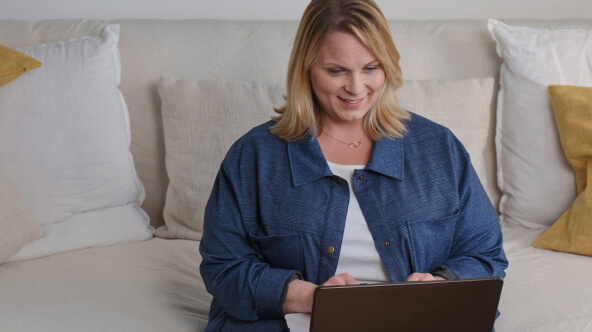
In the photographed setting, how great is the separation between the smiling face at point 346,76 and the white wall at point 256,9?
3.15 feet

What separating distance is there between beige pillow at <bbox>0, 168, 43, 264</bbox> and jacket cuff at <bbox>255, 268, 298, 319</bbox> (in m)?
0.76

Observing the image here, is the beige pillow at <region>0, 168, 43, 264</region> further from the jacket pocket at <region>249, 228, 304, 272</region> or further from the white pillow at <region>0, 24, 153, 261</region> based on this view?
the jacket pocket at <region>249, 228, 304, 272</region>

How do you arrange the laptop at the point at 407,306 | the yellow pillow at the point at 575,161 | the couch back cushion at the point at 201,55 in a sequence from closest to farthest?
the laptop at the point at 407,306
the yellow pillow at the point at 575,161
the couch back cushion at the point at 201,55

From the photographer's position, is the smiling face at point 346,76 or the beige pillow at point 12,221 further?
the beige pillow at point 12,221

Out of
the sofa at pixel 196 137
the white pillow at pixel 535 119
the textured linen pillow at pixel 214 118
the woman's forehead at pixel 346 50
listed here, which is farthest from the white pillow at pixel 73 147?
the white pillow at pixel 535 119

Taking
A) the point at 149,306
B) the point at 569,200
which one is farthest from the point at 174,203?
the point at 569,200

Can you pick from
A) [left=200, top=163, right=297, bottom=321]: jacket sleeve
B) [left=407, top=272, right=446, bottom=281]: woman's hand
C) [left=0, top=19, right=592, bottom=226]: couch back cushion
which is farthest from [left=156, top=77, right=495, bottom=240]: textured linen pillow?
[left=407, top=272, right=446, bottom=281]: woman's hand

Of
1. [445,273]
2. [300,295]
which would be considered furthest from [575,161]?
[300,295]

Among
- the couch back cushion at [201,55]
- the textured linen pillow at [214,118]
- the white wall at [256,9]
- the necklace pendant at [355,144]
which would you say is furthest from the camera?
the white wall at [256,9]

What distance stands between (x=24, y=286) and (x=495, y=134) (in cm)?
137

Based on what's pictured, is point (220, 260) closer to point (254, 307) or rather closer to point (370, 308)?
point (254, 307)

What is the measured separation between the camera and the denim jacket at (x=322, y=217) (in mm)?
1233

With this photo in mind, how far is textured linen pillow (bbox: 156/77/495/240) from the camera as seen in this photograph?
1758 millimetres

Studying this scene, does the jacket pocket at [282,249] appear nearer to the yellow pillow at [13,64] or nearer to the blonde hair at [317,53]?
the blonde hair at [317,53]
